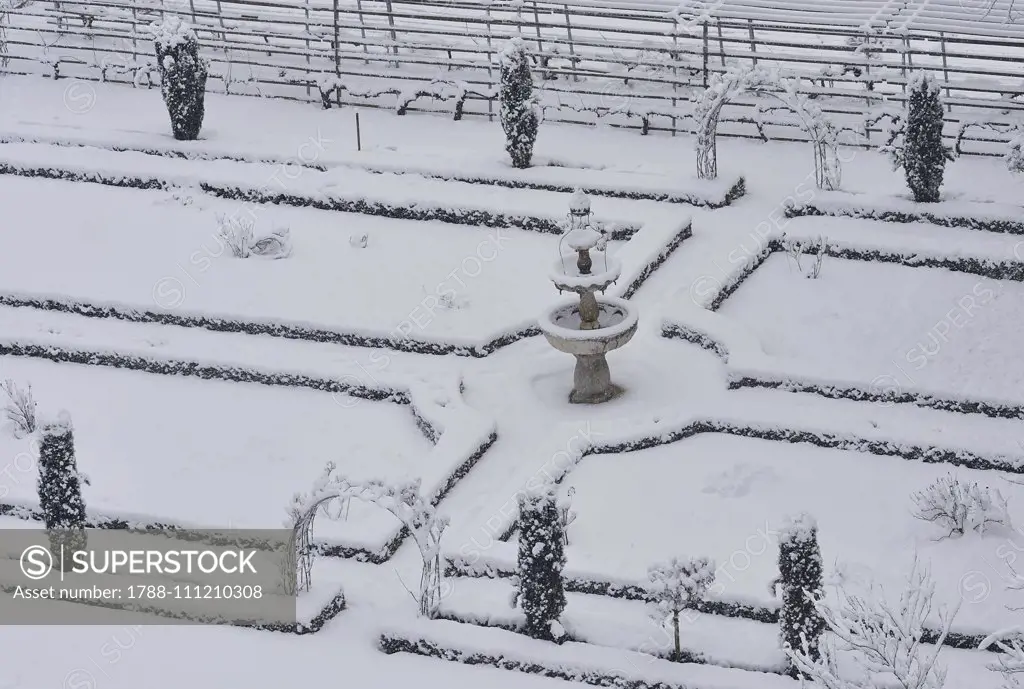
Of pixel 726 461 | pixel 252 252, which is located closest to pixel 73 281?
pixel 252 252

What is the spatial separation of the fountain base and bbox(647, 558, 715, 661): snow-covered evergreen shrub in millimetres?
3831

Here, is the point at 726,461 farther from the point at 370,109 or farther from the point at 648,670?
the point at 370,109

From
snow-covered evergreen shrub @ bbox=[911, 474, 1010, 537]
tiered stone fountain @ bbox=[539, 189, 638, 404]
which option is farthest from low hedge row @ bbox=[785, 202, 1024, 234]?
snow-covered evergreen shrub @ bbox=[911, 474, 1010, 537]

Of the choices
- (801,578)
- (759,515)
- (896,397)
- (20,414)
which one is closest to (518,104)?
(896,397)

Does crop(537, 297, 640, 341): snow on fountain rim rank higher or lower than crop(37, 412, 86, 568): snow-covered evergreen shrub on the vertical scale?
higher

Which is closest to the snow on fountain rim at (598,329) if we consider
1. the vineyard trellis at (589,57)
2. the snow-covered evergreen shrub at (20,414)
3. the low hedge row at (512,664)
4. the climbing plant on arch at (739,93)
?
the low hedge row at (512,664)

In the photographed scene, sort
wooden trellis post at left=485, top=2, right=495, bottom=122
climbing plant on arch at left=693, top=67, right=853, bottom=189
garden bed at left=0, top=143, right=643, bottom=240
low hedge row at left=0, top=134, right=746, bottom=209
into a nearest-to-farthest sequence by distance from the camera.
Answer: garden bed at left=0, top=143, right=643, bottom=240 → climbing plant on arch at left=693, top=67, right=853, bottom=189 → low hedge row at left=0, top=134, right=746, bottom=209 → wooden trellis post at left=485, top=2, right=495, bottom=122

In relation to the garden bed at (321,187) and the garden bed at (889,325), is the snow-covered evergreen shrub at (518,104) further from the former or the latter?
the garden bed at (889,325)

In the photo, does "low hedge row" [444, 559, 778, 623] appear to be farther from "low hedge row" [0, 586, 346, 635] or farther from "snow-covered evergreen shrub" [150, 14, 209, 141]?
"snow-covered evergreen shrub" [150, 14, 209, 141]

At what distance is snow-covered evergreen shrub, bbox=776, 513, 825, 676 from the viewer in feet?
35.0

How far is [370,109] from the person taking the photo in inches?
900

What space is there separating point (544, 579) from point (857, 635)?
7.98ft

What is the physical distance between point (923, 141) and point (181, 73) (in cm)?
930

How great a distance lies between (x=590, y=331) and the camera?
47.3 feet
